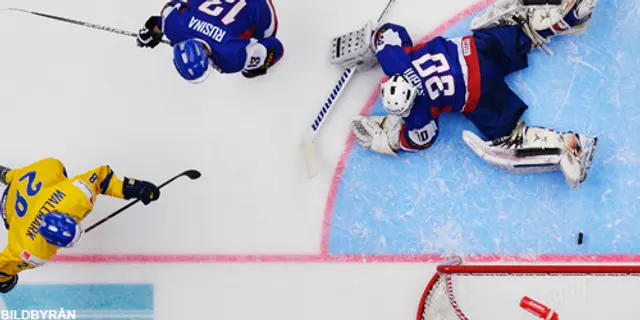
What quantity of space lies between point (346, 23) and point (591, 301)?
133 cm

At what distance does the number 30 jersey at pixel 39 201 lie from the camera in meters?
2.72

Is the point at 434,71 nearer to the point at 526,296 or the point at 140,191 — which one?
the point at 526,296

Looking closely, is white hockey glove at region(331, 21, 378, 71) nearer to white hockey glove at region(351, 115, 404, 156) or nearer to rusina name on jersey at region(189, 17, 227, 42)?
white hockey glove at region(351, 115, 404, 156)

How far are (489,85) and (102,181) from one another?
4.51 feet

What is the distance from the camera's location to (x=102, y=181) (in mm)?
2809

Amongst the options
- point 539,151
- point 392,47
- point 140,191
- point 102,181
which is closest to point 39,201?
point 102,181

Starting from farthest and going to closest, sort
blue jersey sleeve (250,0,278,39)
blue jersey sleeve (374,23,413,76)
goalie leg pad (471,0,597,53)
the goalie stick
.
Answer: the goalie stick < blue jersey sleeve (250,0,278,39) < blue jersey sleeve (374,23,413,76) < goalie leg pad (471,0,597,53)

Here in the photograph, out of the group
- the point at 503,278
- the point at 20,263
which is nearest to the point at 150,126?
the point at 20,263

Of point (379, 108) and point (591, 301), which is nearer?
point (591, 301)

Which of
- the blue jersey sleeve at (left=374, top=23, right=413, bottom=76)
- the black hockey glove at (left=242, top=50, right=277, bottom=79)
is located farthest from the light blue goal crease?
the black hockey glove at (left=242, top=50, right=277, bottom=79)

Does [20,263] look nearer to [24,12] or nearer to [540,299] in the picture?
[24,12]

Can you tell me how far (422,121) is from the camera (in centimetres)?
270

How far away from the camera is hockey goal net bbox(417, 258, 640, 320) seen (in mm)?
2701

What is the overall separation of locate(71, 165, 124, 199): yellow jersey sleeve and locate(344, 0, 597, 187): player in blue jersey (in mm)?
979
